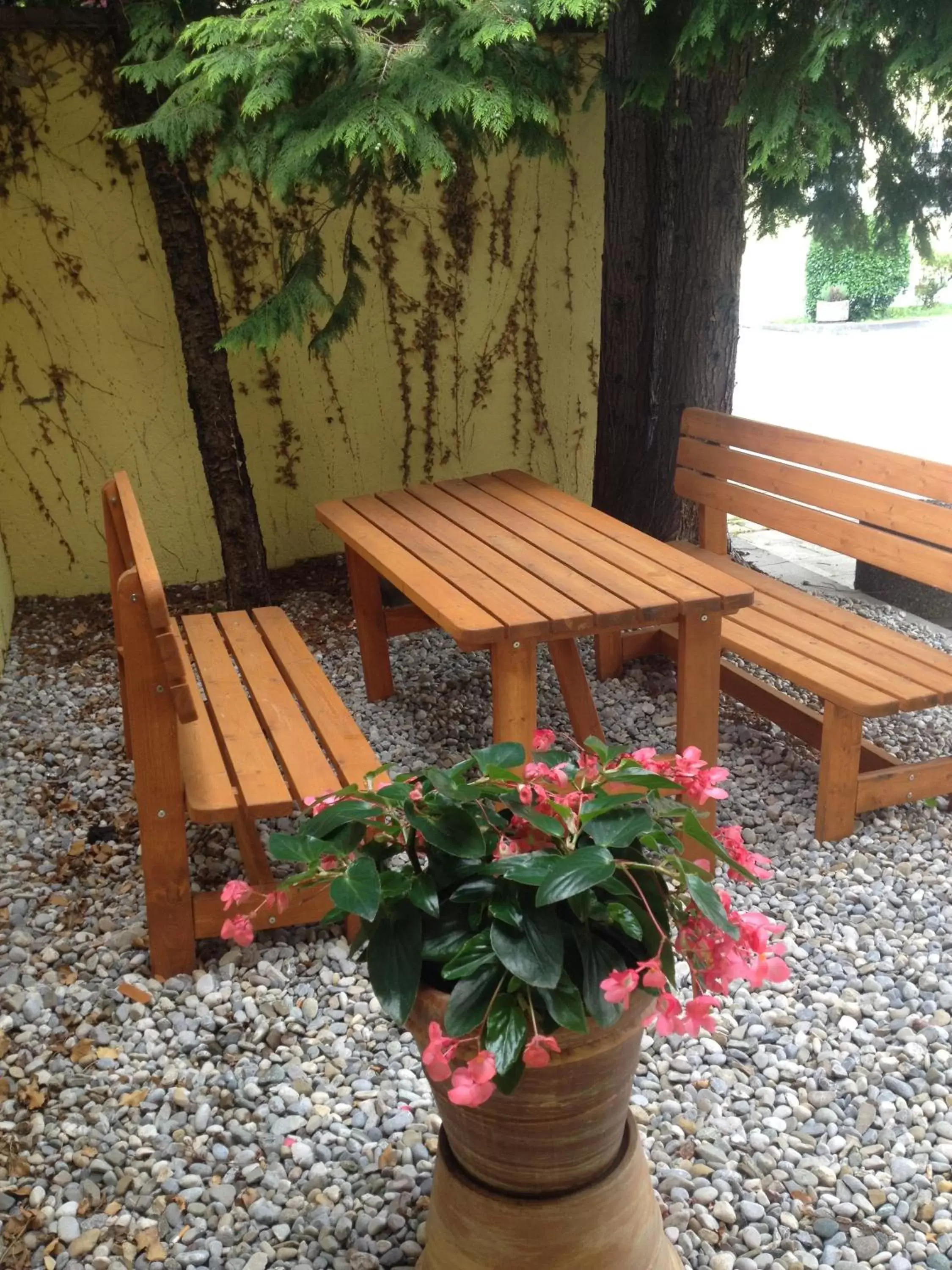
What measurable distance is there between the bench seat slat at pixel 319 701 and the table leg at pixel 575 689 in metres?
0.79

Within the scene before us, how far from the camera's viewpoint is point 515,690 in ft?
8.46

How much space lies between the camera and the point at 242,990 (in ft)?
8.19

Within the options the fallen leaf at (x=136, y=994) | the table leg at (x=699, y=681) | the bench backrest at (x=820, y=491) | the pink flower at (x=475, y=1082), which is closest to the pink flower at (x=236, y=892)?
the pink flower at (x=475, y=1082)

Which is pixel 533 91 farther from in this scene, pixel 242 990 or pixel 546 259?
pixel 242 990

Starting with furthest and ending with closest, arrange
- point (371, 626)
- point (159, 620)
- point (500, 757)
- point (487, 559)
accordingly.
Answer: point (371, 626) < point (487, 559) < point (159, 620) < point (500, 757)

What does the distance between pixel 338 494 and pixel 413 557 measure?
6.94ft

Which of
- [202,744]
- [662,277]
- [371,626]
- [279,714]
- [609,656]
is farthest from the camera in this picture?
[662,277]

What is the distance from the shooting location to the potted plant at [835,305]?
54.0 ft

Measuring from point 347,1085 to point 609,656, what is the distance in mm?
2125

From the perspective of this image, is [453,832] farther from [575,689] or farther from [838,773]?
[575,689]

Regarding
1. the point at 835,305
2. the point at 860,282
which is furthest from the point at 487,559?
the point at 860,282

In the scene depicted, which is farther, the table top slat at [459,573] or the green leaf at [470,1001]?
the table top slat at [459,573]

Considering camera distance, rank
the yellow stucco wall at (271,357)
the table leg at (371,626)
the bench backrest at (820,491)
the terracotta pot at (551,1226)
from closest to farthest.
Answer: the terracotta pot at (551,1226), the bench backrest at (820,491), the table leg at (371,626), the yellow stucco wall at (271,357)

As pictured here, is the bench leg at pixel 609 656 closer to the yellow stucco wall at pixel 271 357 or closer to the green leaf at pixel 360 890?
the yellow stucco wall at pixel 271 357
